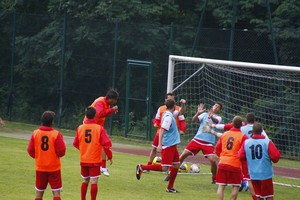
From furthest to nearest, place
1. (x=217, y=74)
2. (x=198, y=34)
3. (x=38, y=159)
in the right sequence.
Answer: (x=198, y=34)
(x=217, y=74)
(x=38, y=159)

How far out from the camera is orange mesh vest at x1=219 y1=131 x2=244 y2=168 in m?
14.1

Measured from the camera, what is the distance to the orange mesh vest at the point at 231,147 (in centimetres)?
1409

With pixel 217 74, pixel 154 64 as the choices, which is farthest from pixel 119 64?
pixel 217 74

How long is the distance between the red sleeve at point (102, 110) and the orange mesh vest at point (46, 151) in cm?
395

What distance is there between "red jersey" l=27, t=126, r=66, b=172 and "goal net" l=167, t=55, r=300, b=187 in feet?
26.5

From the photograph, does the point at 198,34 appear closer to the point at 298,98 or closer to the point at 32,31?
the point at 298,98

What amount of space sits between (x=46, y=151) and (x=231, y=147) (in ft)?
11.2

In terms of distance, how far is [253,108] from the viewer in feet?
73.5

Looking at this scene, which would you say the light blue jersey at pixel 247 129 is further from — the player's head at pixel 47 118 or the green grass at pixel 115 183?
the player's head at pixel 47 118

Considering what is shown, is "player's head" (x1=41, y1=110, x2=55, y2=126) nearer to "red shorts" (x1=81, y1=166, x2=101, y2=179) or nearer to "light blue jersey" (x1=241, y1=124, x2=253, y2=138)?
"red shorts" (x1=81, y1=166, x2=101, y2=179)

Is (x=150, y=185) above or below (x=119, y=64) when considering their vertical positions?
below

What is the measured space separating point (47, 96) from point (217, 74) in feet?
27.1

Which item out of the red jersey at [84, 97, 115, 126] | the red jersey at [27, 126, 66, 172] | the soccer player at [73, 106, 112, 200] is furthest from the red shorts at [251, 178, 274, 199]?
the red jersey at [84, 97, 115, 126]

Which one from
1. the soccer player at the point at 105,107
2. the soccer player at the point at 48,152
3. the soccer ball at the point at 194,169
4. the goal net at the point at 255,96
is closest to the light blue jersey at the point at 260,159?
the soccer player at the point at 48,152
